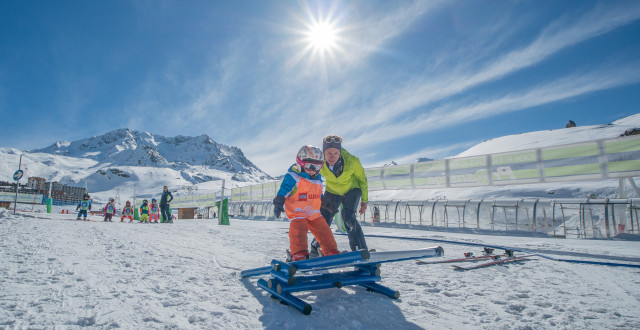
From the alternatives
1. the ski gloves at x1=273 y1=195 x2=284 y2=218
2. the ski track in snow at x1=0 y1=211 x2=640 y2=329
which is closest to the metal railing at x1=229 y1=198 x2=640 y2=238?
the ski track in snow at x1=0 y1=211 x2=640 y2=329

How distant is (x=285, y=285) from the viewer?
227cm

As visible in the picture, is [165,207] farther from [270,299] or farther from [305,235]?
[270,299]

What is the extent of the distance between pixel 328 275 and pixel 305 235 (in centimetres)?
52

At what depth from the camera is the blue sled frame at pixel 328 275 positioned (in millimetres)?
2055

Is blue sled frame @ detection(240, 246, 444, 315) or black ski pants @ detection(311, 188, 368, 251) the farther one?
black ski pants @ detection(311, 188, 368, 251)

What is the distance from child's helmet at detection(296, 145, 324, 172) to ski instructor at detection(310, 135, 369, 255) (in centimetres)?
35

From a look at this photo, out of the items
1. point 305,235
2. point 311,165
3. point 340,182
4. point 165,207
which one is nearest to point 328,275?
point 305,235

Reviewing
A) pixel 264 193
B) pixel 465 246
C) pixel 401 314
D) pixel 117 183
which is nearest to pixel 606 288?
pixel 401 314

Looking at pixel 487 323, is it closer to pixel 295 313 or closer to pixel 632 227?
pixel 295 313

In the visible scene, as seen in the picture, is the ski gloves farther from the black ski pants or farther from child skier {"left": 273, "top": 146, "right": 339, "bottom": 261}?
the black ski pants

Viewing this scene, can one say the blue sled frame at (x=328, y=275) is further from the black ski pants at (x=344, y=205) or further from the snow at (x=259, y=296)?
the black ski pants at (x=344, y=205)

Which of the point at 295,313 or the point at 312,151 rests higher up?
the point at 312,151

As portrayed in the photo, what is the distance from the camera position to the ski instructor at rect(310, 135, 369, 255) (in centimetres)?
359

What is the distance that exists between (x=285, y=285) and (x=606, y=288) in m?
3.11
